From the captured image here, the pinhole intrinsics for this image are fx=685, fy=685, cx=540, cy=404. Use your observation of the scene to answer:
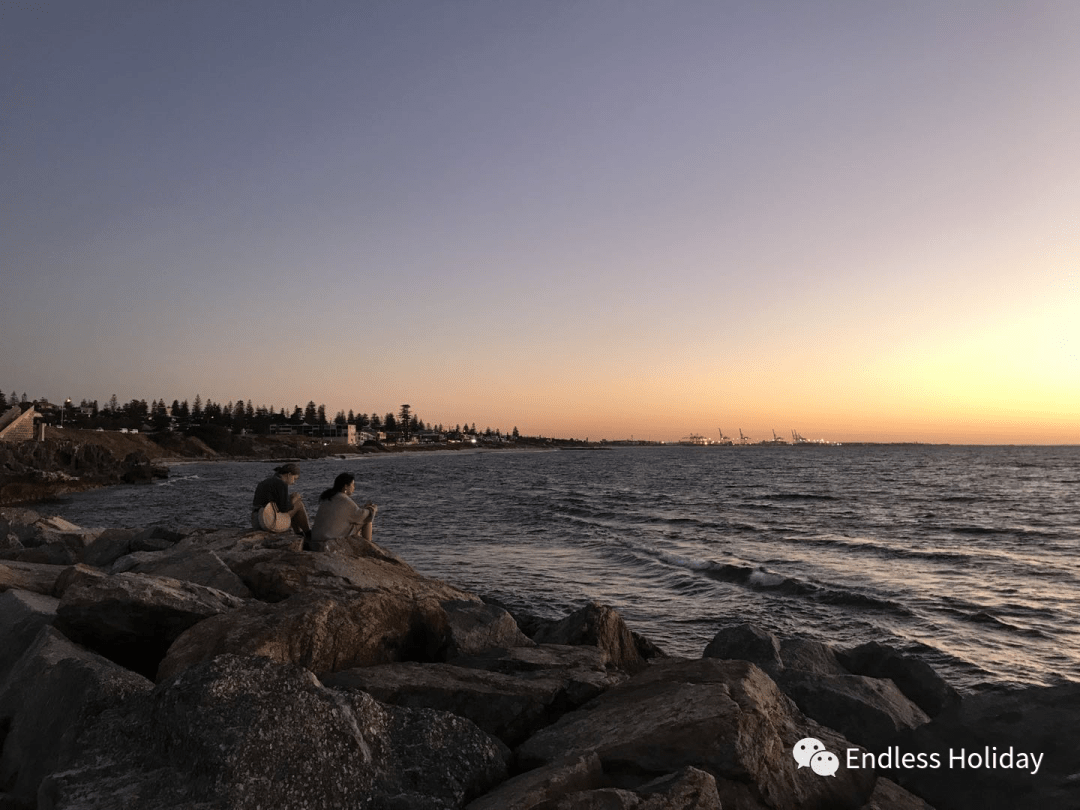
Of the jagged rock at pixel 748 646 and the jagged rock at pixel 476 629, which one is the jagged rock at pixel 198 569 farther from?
the jagged rock at pixel 748 646

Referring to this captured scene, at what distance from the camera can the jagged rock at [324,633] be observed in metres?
5.58

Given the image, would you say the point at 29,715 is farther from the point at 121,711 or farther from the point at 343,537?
the point at 343,537

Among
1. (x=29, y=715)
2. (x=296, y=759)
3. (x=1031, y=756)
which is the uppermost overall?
(x=296, y=759)

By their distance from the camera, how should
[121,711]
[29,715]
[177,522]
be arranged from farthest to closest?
[177,522] < [29,715] < [121,711]

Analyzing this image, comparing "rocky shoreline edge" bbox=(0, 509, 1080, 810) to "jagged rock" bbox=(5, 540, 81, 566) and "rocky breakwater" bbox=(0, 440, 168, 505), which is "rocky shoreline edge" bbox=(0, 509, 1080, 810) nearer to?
"jagged rock" bbox=(5, 540, 81, 566)

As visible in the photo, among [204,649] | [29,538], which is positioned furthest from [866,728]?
[29,538]

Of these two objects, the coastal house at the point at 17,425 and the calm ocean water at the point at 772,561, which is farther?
the coastal house at the point at 17,425

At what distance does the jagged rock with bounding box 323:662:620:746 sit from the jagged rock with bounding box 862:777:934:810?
2.29m

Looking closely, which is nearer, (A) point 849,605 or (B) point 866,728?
(B) point 866,728

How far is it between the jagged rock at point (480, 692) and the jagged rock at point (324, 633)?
0.93ft

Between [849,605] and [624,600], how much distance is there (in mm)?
5658

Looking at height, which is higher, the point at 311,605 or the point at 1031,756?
the point at 311,605

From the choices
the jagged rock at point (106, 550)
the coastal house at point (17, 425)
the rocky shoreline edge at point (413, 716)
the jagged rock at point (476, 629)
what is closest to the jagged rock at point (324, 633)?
the rocky shoreline edge at point (413, 716)

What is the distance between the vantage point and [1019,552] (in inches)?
1054
